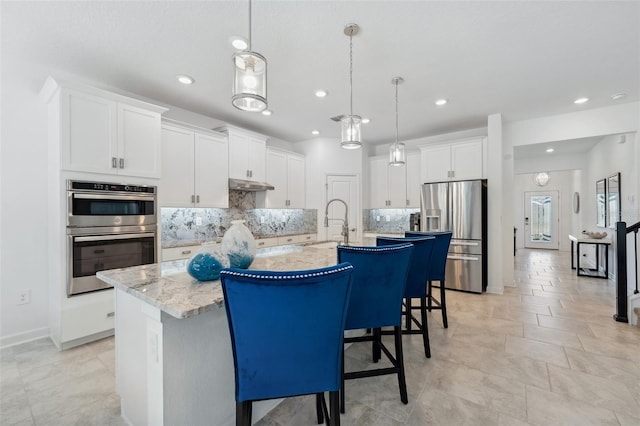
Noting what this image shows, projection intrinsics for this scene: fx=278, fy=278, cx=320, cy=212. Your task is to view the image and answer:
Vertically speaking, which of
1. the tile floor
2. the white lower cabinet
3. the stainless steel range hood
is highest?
the stainless steel range hood

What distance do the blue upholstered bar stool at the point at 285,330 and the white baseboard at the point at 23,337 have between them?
309 centimetres

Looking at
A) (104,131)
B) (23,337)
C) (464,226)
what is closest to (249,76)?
(104,131)

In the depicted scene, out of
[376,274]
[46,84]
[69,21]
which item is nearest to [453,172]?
[376,274]

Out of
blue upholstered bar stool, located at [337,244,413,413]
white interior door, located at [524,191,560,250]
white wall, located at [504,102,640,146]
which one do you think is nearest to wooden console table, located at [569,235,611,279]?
white wall, located at [504,102,640,146]

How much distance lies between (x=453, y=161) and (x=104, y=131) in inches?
187

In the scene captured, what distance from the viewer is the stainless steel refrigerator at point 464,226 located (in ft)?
13.9

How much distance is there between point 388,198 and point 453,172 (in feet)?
4.48

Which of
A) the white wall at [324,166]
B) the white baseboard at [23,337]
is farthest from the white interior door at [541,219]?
the white baseboard at [23,337]

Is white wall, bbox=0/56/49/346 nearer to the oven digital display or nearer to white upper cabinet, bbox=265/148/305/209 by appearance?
the oven digital display

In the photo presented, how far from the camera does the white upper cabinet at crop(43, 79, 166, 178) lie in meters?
2.56

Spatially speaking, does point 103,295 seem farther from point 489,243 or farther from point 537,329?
point 489,243

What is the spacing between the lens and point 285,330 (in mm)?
1080

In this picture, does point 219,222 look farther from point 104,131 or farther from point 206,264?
point 206,264

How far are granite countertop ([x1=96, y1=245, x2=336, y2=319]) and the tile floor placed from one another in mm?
920
